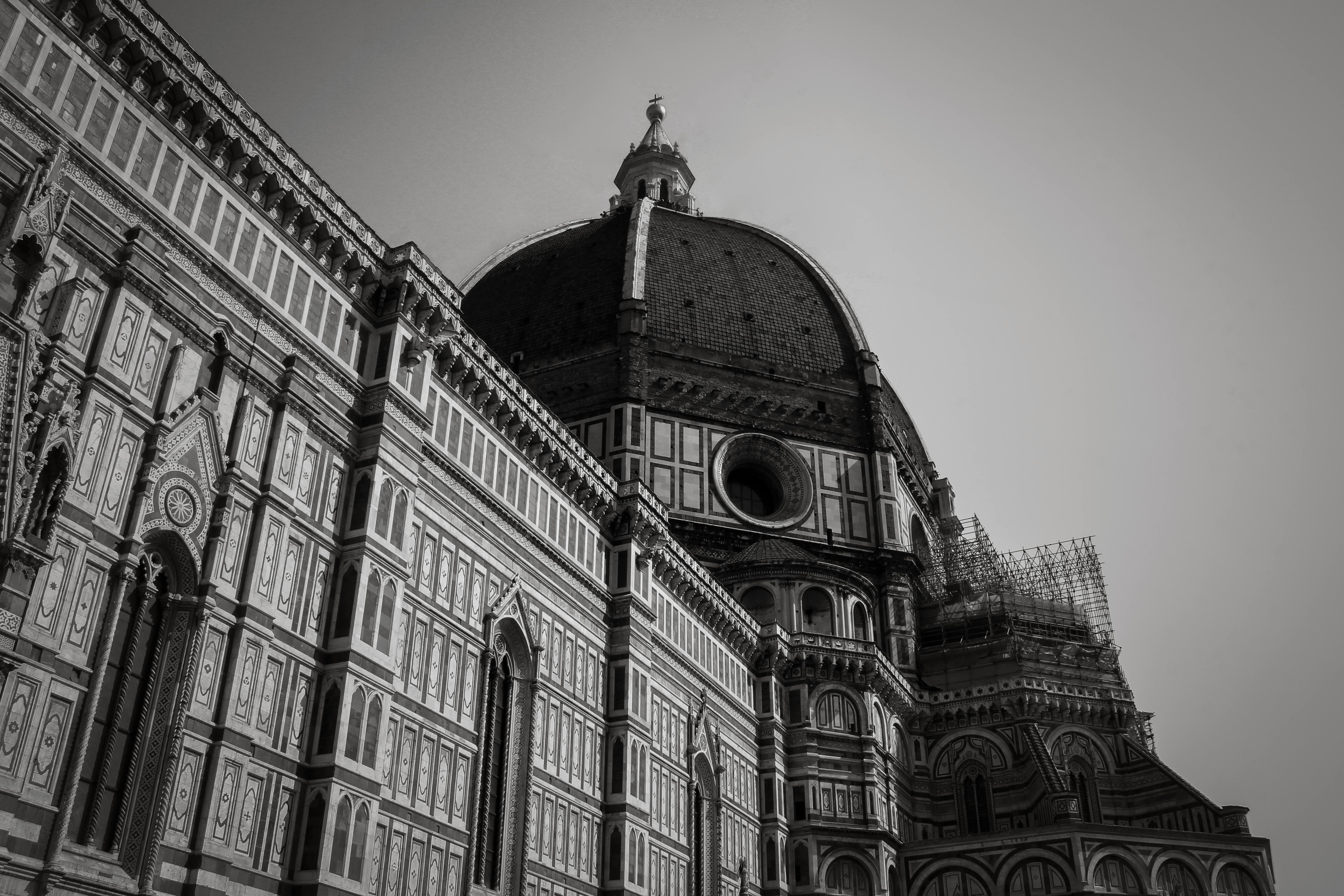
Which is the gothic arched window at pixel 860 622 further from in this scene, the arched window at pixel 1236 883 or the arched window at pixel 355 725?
the arched window at pixel 355 725

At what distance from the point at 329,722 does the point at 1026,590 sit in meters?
42.4

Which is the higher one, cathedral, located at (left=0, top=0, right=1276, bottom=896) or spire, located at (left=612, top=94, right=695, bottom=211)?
spire, located at (left=612, top=94, right=695, bottom=211)

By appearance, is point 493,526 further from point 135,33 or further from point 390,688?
point 135,33

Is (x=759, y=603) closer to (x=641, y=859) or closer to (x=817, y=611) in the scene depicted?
(x=817, y=611)

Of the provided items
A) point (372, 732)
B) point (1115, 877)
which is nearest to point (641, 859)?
point (372, 732)

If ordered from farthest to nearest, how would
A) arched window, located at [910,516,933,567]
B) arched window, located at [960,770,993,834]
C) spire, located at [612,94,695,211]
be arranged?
spire, located at [612,94,695,211] → arched window, located at [910,516,933,567] → arched window, located at [960,770,993,834]

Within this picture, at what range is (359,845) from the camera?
68.7 ft

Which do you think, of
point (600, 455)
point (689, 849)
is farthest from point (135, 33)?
point (600, 455)

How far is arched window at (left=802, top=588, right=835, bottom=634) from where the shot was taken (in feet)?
153

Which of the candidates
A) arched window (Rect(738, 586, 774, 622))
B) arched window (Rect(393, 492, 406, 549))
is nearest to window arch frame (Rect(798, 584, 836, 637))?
arched window (Rect(738, 586, 774, 622))

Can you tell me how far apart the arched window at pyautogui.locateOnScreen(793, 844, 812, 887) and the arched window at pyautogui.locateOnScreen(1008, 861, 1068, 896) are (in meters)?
6.98

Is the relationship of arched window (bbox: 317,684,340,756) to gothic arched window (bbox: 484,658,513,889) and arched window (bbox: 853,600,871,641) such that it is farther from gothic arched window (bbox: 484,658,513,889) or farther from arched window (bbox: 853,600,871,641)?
arched window (bbox: 853,600,871,641)

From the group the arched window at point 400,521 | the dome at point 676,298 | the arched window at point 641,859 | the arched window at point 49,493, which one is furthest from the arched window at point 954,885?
the arched window at point 49,493

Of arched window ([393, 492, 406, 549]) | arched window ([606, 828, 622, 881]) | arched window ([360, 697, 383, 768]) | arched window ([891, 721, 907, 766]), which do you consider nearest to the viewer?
arched window ([360, 697, 383, 768])
